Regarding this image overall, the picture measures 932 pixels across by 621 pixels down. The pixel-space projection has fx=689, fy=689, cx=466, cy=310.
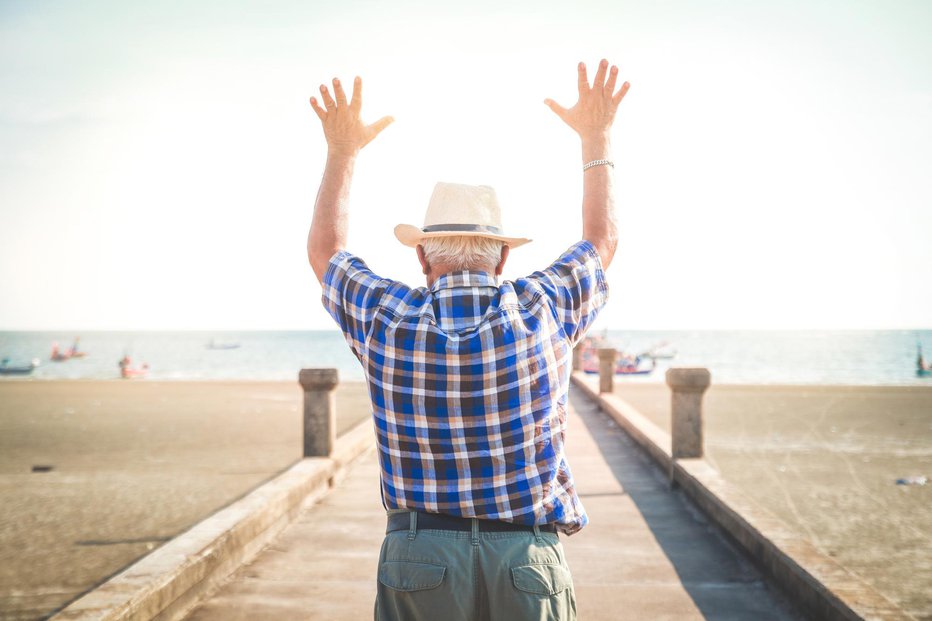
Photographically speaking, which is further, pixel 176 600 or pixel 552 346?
pixel 176 600

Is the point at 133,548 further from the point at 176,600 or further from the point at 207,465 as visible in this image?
the point at 207,465

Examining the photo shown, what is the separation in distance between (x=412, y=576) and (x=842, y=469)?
34.0ft

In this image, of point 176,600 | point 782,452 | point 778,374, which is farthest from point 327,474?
point 778,374

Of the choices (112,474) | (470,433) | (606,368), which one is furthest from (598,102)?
(606,368)

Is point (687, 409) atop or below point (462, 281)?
below

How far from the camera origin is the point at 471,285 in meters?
1.82

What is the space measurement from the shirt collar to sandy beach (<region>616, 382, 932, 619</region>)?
15.5 ft

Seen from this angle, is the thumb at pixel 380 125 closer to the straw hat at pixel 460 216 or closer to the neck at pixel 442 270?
the straw hat at pixel 460 216

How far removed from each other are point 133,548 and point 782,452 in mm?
9895

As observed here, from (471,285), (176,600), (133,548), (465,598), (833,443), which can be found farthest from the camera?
(833,443)

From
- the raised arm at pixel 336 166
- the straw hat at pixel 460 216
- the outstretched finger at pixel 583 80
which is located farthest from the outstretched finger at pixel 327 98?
the outstretched finger at pixel 583 80

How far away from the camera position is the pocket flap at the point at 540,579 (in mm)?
1717

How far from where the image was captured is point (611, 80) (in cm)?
232

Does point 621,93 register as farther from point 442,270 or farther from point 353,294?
point 353,294
